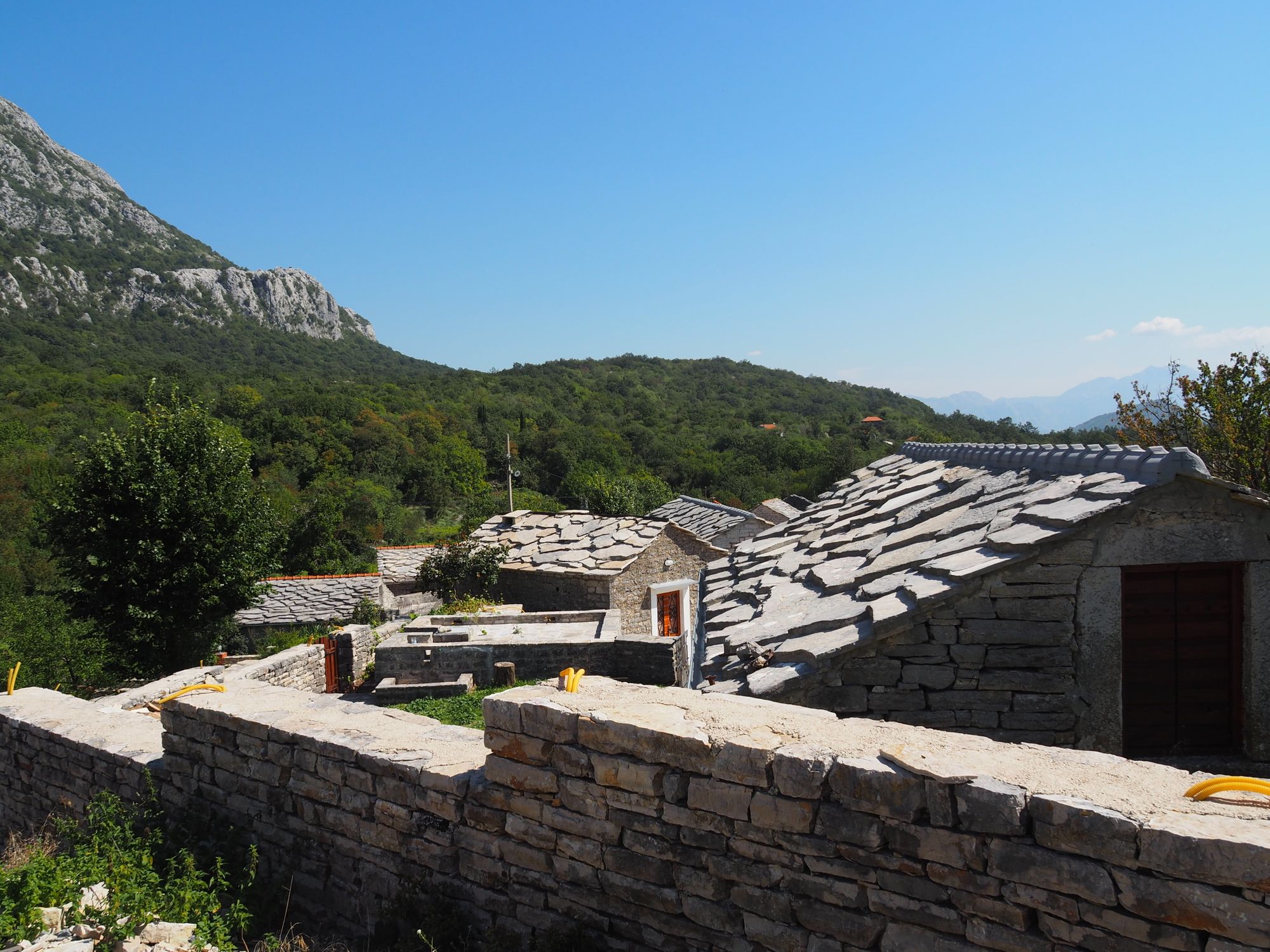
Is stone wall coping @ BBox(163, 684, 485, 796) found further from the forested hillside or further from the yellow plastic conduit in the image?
the forested hillside

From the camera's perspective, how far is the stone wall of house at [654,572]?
16062 mm

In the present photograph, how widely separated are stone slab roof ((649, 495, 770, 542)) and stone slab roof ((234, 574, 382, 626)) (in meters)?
8.57

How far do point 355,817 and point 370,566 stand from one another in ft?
100

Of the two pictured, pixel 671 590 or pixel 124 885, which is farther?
pixel 671 590

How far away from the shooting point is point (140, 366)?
2254 inches

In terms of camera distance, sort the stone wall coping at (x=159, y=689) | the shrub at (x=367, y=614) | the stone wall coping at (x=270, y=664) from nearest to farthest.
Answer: the stone wall coping at (x=159, y=689) < the stone wall coping at (x=270, y=664) < the shrub at (x=367, y=614)

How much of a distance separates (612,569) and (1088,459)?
37.6 ft

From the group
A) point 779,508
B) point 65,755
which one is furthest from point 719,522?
point 65,755

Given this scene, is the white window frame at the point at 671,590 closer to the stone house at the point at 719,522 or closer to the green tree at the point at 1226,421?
the stone house at the point at 719,522

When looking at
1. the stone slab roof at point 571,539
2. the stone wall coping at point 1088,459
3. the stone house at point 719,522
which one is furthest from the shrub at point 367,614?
the stone wall coping at point 1088,459

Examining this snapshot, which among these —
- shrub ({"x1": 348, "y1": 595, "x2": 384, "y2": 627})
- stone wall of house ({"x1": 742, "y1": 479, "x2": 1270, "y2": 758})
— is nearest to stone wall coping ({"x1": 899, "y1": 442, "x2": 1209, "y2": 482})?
stone wall of house ({"x1": 742, "y1": 479, "x2": 1270, "y2": 758})

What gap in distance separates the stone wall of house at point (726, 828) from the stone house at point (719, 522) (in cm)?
1398

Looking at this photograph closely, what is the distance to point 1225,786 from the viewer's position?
2.33m

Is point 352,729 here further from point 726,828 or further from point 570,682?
point 726,828
